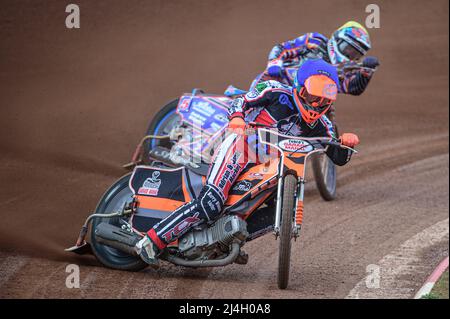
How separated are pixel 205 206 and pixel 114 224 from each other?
1.09 m

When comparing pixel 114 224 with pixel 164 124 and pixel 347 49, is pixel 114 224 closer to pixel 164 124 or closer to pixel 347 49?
pixel 164 124

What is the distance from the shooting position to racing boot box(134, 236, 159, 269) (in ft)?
24.4

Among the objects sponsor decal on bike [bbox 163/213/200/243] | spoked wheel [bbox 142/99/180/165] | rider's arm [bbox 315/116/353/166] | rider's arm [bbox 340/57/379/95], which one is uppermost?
rider's arm [bbox 340/57/379/95]

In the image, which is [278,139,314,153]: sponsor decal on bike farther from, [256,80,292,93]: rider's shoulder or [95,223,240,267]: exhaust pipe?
[95,223,240,267]: exhaust pipe

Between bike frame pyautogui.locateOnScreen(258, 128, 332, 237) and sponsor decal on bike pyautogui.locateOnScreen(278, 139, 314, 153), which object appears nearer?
bike frame pyautogui.locateOnScreen(258, 128, 332, 237)

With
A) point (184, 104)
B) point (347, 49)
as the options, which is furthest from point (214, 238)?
point (347, 49)

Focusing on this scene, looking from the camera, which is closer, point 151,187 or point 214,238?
point 214,238

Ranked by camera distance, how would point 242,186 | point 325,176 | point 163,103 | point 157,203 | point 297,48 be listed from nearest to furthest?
1. point 242,186
2. point 157,203
3. point 297,48
4. point 325,176
5. point 163,103

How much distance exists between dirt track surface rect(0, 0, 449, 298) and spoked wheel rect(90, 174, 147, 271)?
0.11 metres

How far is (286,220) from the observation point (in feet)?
23.1

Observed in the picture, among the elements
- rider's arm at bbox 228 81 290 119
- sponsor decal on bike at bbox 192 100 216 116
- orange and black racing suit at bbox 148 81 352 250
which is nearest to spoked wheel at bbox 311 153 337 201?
sponsor decal on bike at bbox 192 100 216 116

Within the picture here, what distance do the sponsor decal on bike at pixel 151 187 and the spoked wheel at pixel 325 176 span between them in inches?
126

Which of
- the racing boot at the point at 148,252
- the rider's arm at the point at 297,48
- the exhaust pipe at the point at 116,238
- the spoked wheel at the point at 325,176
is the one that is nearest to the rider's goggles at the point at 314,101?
the racing boot at the point at 148,252
